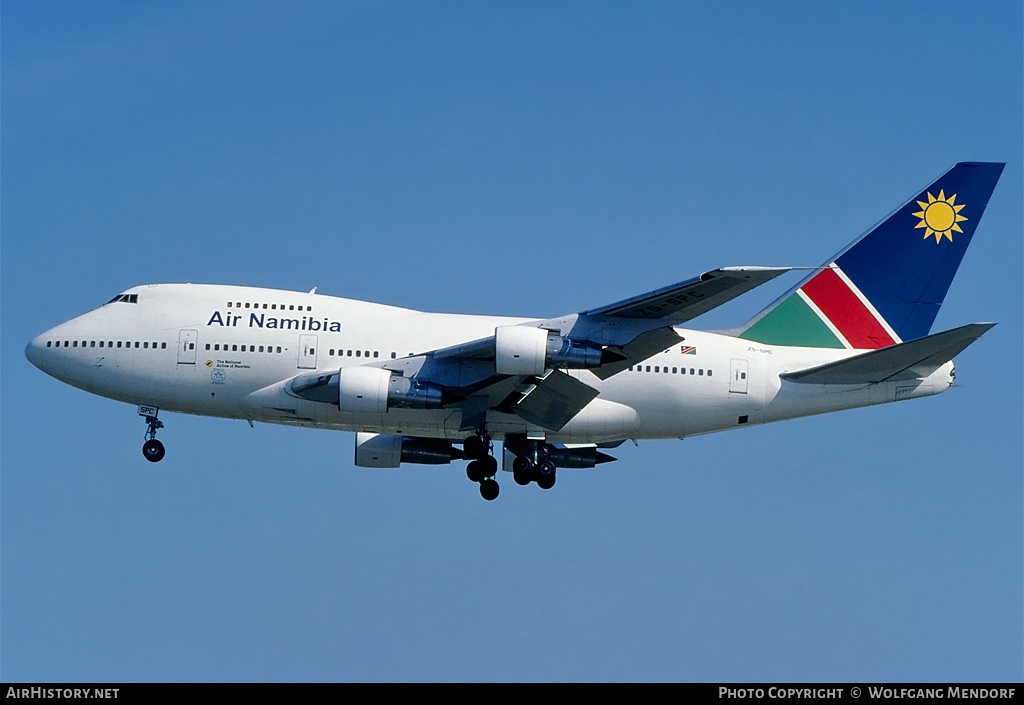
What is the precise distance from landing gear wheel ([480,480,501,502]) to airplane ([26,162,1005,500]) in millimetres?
43

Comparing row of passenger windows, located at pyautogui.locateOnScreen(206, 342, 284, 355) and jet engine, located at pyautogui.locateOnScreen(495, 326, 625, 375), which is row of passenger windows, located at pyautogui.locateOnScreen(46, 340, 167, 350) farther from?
jet engine, located at pyautogui.locateOnScreen(495, 326, 625, 375)

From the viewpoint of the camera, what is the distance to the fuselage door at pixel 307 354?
36.4 m

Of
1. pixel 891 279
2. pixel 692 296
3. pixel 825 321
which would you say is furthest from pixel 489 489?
pixel 891 279

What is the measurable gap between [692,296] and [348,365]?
32.8ft

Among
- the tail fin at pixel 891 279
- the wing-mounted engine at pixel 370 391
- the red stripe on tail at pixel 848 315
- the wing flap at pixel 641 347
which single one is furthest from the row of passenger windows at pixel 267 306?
the red stripe on tail at pixel 848 315

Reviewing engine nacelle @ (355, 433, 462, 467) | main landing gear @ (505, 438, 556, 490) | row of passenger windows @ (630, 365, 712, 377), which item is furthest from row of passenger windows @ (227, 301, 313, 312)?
row of passenger windows @ (630, 365, 712, 377)

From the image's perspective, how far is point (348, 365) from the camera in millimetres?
36656

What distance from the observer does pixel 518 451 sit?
37.8 m

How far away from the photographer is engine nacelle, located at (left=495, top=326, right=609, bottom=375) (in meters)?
33.2

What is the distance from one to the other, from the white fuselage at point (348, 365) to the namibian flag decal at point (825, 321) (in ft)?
2.96

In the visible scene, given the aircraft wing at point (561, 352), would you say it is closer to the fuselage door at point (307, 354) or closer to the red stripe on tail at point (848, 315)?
the fuselage door at point (307, 354)
